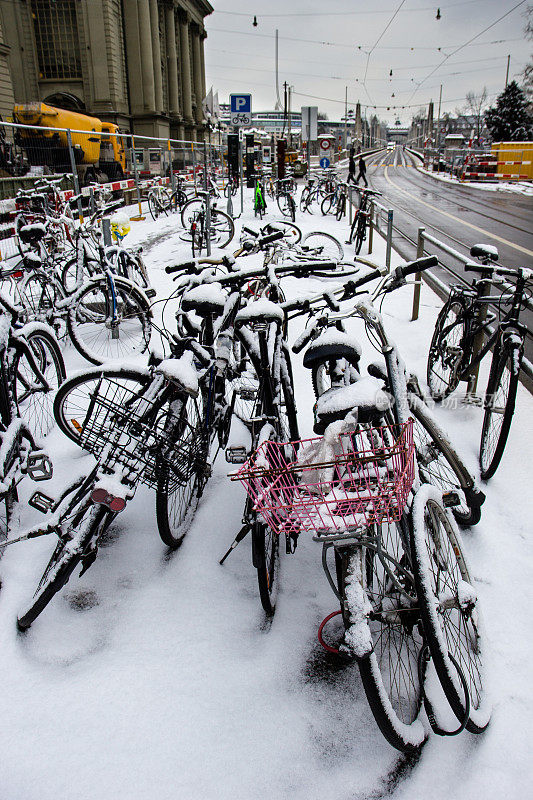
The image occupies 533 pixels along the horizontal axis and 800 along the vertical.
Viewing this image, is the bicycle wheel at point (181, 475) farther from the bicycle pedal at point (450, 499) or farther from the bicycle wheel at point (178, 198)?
the bicycle wheel at point (178, 198)

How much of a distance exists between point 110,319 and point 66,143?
1140 cm

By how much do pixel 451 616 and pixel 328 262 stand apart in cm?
200

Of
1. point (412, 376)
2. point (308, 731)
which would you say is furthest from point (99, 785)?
point (412, 376)

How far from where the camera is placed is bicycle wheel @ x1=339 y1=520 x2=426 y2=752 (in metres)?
1.62

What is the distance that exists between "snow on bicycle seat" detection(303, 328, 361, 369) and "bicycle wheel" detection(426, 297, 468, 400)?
6.60 feet

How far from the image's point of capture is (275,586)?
2.38 m

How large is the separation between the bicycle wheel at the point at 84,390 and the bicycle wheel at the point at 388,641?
1207mm

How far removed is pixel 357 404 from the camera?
179 centimetres

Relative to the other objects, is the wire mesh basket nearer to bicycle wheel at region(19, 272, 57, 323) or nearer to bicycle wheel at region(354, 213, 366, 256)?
bicycle wheel at region(19, 272, 57, 323)

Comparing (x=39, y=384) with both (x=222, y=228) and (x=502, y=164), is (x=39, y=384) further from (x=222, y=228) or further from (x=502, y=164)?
(x=502, y=164)

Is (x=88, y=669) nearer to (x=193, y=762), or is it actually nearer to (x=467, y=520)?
(x=193, y=762)

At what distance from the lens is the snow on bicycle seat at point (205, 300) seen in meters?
2.81

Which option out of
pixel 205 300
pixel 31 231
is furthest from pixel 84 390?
pixel 31 231

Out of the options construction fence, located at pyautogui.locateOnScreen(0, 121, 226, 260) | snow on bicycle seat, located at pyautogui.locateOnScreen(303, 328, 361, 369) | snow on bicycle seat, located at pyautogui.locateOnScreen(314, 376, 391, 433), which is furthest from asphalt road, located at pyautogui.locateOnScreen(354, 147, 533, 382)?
construction fence, located at pyautogui.locateOnScreen(0, 121, 226, 260)
